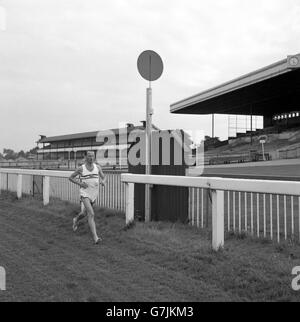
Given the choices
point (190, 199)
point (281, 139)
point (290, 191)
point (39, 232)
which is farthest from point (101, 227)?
point (281, 139)

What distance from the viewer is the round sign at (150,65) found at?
27.3ft

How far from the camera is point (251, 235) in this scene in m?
6.44

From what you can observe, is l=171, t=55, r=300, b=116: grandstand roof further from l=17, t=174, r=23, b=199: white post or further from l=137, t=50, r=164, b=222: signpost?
l=137, t=50, r=164, b=222: signpost

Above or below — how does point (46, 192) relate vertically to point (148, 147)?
below

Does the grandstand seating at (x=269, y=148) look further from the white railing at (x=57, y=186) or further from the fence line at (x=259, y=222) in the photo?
the fence line at (x=259, y=222)

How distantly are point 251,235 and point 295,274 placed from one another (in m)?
1.76

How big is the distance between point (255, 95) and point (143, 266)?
4262cm

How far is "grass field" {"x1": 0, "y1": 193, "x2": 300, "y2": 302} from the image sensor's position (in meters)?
4.42

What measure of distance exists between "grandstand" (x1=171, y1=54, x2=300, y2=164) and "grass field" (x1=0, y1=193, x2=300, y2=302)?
26.4 metres

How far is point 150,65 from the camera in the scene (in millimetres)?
8406

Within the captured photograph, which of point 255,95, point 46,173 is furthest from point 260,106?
point 46,173

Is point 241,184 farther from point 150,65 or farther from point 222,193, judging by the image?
point 150,65

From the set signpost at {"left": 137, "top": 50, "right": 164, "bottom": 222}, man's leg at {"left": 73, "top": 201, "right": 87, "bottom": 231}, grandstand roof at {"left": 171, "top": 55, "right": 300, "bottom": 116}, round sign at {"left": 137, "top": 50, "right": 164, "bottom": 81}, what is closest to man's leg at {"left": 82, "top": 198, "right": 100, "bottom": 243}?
man's leg at {"left": 73, "top": 201, "right": 87, "bottom": 231}
